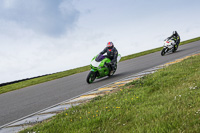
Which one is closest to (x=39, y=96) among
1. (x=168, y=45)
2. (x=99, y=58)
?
(x=99, y=58)

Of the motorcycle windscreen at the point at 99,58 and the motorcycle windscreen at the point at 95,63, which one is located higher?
the motorcycle windscreen at the point at 99,58

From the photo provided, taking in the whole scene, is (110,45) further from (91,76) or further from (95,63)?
(91,76)

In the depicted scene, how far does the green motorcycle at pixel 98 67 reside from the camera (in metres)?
10.8

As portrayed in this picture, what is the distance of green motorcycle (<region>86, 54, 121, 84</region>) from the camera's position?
1079 cm

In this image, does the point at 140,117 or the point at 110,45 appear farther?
the point at 110,45

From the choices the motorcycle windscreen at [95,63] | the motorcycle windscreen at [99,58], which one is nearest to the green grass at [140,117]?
the motorcycle windscreen at [95,63]

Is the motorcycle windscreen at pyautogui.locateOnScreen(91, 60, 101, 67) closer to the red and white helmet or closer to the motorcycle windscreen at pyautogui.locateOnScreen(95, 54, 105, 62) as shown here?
the motorcycle windscreen at pyautogui.locateOnScreen(95, 54, 105, 62)

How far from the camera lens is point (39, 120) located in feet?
16.7

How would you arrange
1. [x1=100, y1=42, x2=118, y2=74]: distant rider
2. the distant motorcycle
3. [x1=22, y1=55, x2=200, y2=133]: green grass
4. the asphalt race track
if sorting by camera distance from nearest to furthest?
[x1=22, y1=55, x2=200, y2=133]: green grass < the asphalt race track < [x1=100, y1=42, x2=118, y2=74]: distant rider < the distant motorcycle

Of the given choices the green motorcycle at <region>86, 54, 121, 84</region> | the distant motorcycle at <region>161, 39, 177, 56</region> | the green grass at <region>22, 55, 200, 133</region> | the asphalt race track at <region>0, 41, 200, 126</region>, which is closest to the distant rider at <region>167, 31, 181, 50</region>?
the distant motorcycle at <region>161, 39, 177, 56</region>

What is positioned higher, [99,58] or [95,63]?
[99,58]

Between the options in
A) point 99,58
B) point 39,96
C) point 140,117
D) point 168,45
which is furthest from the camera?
point 168,45

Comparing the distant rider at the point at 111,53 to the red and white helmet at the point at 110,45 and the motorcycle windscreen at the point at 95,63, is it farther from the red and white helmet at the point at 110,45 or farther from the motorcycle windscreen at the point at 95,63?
the motorcycle windscreen at the point at 95,63

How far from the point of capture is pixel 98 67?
10883mm
